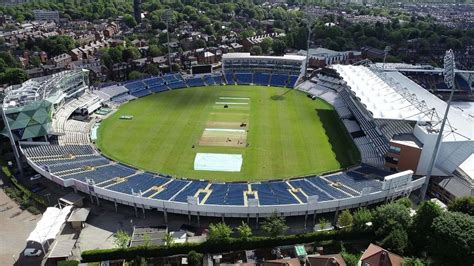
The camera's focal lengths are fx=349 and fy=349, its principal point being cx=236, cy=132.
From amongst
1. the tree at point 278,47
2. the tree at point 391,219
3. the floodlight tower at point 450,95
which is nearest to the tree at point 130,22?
the tree at point 278,47

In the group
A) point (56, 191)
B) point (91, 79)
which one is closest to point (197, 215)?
point (56, 191)

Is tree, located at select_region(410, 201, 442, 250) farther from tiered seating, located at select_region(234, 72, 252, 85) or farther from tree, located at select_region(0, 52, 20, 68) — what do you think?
tree, located at select_region(0, 52, 20, 68)

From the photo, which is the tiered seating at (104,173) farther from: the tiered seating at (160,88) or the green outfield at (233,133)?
the tiered seating at (160,88)

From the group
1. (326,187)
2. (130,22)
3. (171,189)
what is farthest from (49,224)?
(130,22)

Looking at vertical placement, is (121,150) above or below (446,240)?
below

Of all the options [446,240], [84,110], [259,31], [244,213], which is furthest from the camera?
[259,31]

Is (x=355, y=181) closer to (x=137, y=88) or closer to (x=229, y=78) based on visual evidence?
(x=229, y=78)

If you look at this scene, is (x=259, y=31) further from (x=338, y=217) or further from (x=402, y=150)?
(x=338, y=217)
